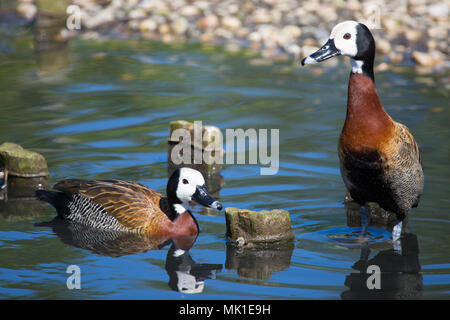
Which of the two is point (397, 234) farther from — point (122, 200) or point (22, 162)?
point (22, 162)

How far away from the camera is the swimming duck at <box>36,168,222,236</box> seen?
23.0 ft

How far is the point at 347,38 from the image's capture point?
6586 millimetres

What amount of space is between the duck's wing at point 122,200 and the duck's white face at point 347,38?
2301 millimetres

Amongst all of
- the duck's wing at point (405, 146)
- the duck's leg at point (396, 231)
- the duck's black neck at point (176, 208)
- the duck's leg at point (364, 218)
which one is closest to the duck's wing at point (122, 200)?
the duck's black neck at point (176, 208)

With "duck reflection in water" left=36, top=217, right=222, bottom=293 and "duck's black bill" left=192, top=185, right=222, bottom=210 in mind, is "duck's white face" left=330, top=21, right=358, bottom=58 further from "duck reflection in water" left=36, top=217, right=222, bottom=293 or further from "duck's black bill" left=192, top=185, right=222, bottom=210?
"duck reflection in water" left=36, top=217, right=222, bottom=293

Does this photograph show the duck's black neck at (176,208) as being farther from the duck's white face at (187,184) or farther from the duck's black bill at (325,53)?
the duck's black bill at (325,53)

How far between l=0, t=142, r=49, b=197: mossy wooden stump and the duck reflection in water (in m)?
1.08

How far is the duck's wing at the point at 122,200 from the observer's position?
7.14 m

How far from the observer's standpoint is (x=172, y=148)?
29.9ft

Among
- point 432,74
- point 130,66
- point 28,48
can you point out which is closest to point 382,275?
point 432,74

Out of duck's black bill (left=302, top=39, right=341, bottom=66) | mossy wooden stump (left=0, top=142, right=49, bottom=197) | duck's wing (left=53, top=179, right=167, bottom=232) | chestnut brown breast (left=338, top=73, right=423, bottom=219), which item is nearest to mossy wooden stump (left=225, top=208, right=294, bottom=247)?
chestnut brown breast (left=338, top=73, right=423, bottom=219)
